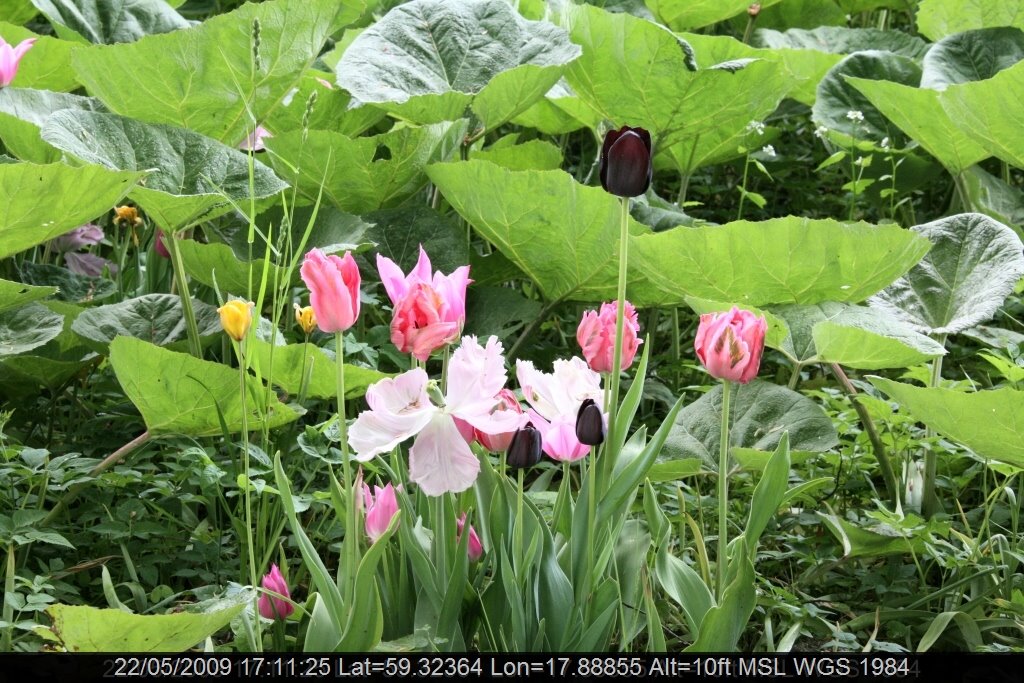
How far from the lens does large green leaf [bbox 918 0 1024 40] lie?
228cm

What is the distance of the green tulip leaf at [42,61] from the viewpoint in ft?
5.90

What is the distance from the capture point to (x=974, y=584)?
1.24 metres

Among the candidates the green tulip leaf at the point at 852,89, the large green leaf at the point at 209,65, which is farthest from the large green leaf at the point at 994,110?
the large green leaf at the point at 209,65

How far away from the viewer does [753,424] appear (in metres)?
1.33

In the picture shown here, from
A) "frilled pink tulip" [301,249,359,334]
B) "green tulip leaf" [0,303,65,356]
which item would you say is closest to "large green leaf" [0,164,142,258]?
"green tulip leaf" [0,303,65,356]

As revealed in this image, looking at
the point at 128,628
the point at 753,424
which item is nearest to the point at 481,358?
the point at 128,628

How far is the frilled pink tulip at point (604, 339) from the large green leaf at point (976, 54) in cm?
147

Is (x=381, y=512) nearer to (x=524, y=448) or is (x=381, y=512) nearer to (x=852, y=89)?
(x=524, y=448)

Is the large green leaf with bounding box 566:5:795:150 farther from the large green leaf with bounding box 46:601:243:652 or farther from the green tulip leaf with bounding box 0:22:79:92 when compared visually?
the large green leaf with bounding box 46:601:243:652

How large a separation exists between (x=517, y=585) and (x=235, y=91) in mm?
989

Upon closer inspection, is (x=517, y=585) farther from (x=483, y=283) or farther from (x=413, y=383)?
(x=483, y=283)

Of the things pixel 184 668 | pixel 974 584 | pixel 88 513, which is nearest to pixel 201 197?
pixel 88 513

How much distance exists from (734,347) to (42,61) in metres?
1.47

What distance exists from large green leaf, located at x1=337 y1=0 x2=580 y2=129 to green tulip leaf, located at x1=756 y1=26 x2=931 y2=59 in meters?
0.95
